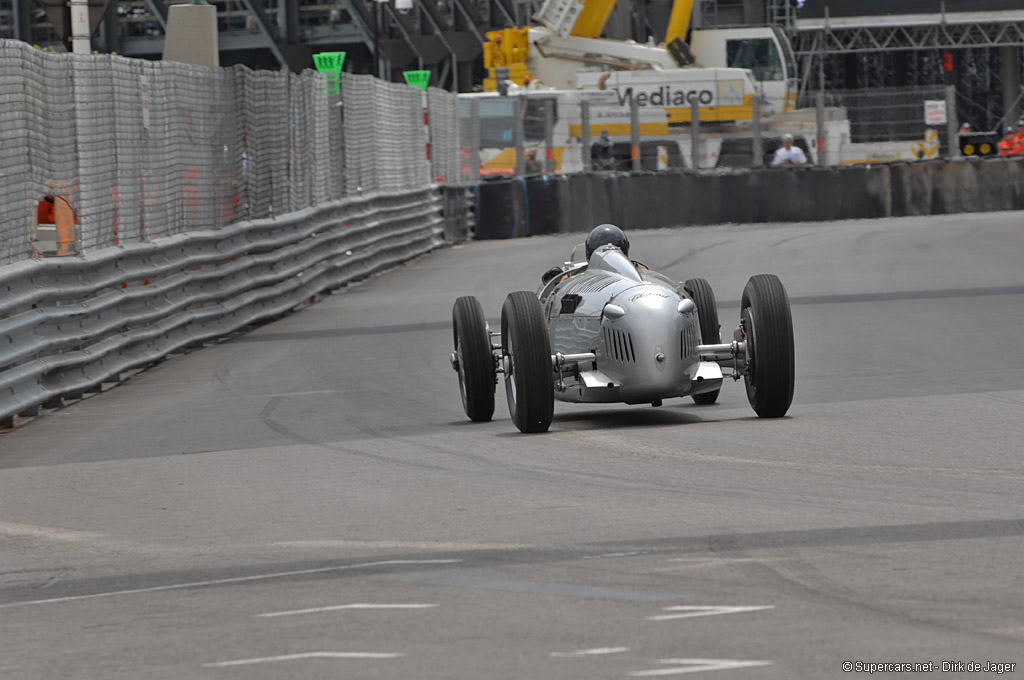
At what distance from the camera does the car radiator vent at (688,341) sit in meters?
9.35

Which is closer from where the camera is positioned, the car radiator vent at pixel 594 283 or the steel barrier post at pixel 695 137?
the car radiator vent at pixel 594 283

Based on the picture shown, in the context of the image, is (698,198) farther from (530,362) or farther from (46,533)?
(46,533)

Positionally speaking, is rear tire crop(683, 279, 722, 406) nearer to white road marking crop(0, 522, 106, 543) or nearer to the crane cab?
white road marking crop(0, 522, 106, 543)

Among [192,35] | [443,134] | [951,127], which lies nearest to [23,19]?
[443,134]

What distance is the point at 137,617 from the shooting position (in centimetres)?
552

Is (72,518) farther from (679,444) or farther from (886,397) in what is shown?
(886,397)

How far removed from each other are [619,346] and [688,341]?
1.27ft

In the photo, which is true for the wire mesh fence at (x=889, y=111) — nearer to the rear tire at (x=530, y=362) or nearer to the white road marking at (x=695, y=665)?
the rear tire at (x=530, y=362)

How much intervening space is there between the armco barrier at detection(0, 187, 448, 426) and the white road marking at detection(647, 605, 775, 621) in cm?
688

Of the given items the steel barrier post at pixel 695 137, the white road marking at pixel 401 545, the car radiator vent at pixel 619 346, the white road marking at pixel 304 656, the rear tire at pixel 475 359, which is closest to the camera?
the white road marking at pixel 304 656

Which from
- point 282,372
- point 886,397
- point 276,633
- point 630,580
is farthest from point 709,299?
point 276,633

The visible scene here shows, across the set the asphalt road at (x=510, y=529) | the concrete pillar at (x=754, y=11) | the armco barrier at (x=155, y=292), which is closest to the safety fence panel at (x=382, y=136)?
the armco barrier at (x=155, y=292)

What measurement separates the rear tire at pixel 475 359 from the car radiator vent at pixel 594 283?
0.58 metres

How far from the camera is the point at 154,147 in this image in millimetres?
15281
